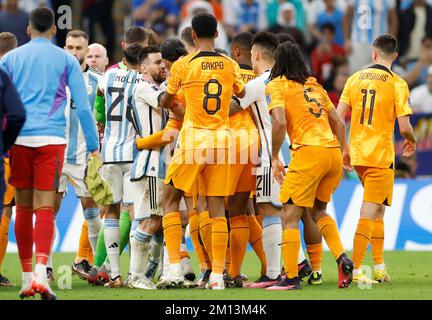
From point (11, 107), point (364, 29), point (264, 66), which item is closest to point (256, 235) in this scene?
point (264, 66)

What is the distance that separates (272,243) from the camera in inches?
427

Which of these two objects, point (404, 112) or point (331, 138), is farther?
point (404, 112)

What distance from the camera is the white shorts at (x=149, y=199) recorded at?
10.6 meters

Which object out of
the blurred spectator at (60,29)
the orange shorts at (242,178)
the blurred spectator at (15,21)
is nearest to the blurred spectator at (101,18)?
the blurred spectator at (60,29)

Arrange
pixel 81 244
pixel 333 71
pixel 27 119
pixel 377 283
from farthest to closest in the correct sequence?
pixel 333 71, pixel 81 244, pixel 377 283, pixel 27 119

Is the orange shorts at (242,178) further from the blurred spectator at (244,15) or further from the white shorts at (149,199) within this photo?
the blurred spectator at (244,15)

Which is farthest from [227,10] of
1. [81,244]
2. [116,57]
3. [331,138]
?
[331,138]

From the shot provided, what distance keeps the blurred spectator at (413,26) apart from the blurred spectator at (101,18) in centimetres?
509

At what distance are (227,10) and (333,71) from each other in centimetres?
216

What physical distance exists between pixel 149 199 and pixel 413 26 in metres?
10.9

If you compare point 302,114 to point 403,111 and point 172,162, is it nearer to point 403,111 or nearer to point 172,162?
point 172,162

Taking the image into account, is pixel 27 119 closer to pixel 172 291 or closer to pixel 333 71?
pixel 172 291

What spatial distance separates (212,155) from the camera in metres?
10.1

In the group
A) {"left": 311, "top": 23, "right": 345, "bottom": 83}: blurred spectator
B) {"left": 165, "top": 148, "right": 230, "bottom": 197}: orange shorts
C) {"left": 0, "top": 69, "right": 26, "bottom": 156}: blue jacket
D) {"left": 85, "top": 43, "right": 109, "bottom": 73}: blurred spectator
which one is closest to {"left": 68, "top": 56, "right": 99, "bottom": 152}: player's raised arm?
{"left": 0, "top": 69, "right": 26, "bottom": 156}: blue jacket
